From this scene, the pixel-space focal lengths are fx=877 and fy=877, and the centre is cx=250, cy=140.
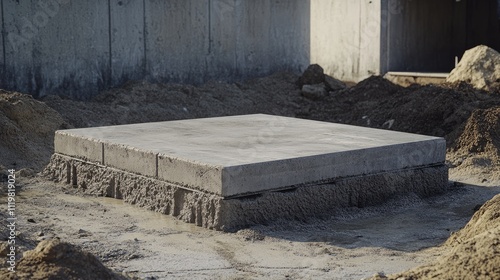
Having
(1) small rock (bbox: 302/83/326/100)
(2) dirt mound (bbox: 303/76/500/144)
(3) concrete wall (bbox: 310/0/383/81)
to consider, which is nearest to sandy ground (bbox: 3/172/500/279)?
(2) dirt mound (bbox: 303/76/500/144)

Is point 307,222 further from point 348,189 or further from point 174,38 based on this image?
point 174,38

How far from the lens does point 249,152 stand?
304 inches

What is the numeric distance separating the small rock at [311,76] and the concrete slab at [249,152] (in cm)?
603

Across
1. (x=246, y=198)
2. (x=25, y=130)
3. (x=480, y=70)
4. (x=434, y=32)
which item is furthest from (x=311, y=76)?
(x=246, y=198)

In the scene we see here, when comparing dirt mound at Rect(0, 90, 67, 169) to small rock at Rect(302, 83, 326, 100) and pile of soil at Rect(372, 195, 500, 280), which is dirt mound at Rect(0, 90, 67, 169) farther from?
pile of soil at Rect(372, 195, 500, 280)

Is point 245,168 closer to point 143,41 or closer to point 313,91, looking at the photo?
point 143,41

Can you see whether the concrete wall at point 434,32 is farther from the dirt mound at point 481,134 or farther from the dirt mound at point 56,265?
the dirt mound at point 56,265

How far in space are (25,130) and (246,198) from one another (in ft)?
14.6

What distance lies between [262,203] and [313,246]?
709 mm

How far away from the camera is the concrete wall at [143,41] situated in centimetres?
1264

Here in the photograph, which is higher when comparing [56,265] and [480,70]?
[480,70]

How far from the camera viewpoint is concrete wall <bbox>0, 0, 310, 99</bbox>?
498 inches

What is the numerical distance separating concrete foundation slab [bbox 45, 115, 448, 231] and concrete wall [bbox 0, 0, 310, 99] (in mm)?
3979

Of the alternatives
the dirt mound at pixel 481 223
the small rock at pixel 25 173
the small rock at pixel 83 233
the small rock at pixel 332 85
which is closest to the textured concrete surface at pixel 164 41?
the small rock at pixel 332 85
